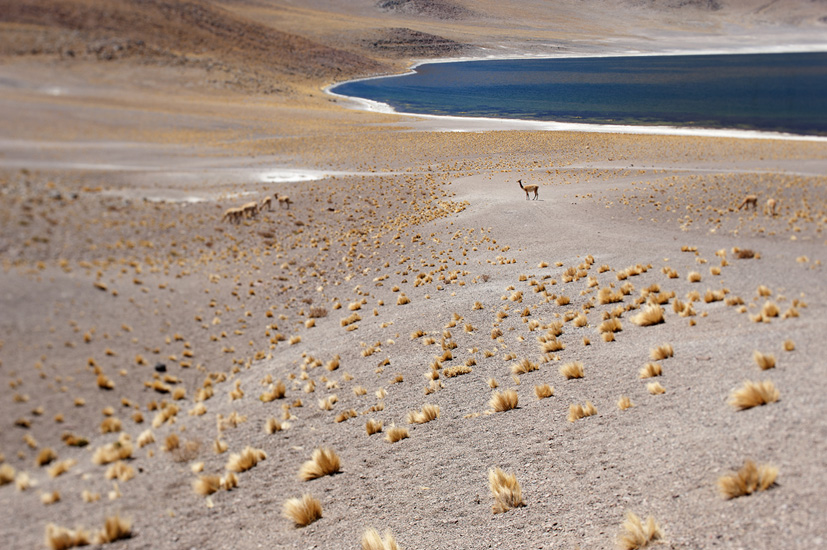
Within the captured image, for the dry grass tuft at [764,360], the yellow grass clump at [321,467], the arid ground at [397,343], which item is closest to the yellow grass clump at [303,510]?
the arid ground at [397,343]

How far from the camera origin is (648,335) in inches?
240

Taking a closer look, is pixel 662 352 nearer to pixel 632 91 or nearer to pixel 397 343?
pixel 397 343

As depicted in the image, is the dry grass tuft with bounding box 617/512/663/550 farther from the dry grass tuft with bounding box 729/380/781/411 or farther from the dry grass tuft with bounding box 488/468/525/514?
the dry grass tuft with bounding box 729/380/781/411

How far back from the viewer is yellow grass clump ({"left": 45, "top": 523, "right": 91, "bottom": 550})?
4.78 meters

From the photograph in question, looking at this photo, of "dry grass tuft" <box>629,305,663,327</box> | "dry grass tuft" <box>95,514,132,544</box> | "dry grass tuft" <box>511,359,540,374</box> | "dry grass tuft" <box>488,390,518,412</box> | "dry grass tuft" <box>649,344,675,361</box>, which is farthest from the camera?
Answer: "dry grass tuft" <box>629,305,663,327</box>

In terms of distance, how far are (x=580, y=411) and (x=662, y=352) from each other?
3.98 feet

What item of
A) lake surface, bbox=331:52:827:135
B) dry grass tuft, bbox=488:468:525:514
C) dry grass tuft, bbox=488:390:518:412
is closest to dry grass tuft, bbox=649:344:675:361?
dry grass tuft, bbox=488:390:518:412

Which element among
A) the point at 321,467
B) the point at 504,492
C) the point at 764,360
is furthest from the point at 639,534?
the point at 321,467

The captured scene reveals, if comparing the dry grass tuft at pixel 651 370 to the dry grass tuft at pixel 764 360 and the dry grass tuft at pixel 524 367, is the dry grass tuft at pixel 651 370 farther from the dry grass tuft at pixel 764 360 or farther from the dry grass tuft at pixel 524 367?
the dry grass tuft at pixel 524 367

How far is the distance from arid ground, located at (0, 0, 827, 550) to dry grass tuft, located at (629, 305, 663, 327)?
3 cm

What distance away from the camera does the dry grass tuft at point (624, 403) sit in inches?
183

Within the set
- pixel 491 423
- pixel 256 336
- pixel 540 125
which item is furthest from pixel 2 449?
pixel 540 125

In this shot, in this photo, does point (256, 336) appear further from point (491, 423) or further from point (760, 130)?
point (760, 130)

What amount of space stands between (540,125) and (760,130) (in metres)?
13.9
